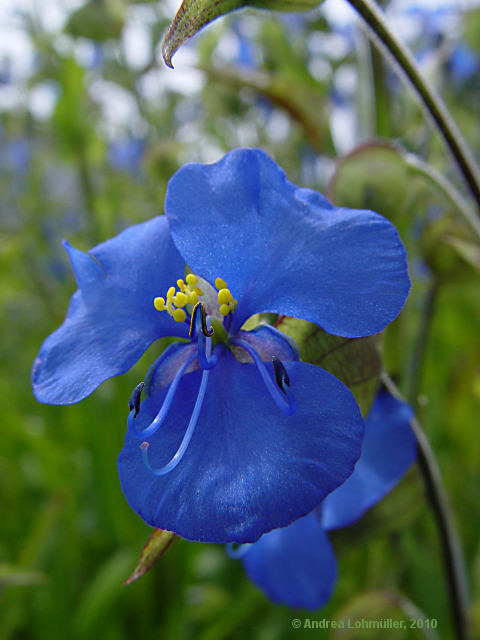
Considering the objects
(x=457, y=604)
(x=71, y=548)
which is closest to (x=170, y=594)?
(x=71, y=548)

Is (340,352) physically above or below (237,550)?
above

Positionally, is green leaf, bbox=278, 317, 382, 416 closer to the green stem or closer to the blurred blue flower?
the green stem

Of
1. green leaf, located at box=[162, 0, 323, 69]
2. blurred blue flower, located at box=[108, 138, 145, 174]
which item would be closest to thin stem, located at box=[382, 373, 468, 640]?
green leaf, located at box=[162, 0, 323, 69]

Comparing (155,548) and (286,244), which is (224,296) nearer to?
(286,244)

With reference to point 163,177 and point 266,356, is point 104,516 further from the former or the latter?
point 266,356

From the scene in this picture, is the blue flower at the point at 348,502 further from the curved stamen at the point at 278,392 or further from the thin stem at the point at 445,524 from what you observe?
the curved stamen at the point at 278,392

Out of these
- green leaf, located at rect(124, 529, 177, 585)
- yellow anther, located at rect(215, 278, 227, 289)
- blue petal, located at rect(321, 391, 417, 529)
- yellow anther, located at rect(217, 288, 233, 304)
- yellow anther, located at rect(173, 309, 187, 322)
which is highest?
yellow anther, located at rect(215, 278, 227, 289)

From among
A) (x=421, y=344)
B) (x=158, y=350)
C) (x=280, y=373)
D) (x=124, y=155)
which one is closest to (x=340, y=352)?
(x=280, y=373)

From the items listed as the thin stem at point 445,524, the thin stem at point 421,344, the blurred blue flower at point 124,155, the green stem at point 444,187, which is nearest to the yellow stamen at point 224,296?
the thin stem at point 445,524
